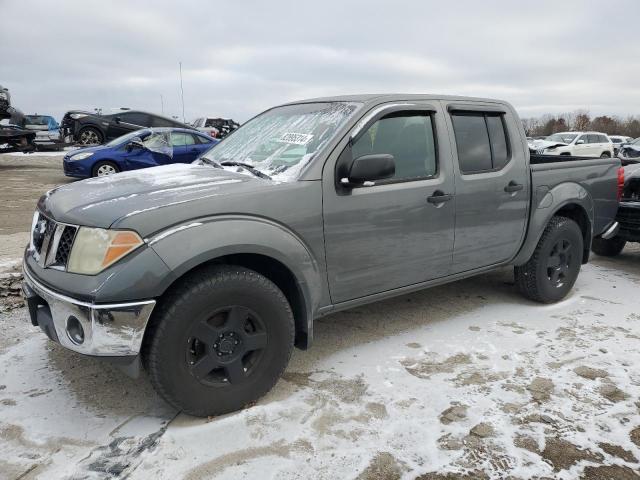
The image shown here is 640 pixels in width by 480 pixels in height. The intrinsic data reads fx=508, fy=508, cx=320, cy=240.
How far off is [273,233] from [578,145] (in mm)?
25541

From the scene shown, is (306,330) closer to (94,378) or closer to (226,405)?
(226,405)

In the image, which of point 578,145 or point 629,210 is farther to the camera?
point 578,145

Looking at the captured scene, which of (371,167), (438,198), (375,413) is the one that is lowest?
(375,413)

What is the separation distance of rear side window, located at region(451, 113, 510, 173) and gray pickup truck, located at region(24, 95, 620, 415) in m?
0.01

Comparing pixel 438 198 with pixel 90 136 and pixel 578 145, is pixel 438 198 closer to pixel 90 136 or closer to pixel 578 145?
pixel 90 136

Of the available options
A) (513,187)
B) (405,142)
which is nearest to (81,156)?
(405,142)

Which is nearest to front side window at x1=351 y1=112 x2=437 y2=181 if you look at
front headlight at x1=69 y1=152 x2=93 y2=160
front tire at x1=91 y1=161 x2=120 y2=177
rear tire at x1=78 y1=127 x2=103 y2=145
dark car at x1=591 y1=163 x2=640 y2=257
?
dark car at x1=591 y1=163 x2=640 y2=257

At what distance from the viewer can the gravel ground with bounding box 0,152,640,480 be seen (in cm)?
238

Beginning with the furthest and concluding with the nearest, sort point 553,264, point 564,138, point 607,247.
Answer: point 564,138 → point 607,247 → point 553,264

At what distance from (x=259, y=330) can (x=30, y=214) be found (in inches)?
255

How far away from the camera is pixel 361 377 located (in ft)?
10.5

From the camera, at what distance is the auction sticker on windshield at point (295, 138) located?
324 centimetres

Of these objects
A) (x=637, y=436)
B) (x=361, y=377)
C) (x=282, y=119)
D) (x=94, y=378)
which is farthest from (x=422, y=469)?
(x=282, y=119)

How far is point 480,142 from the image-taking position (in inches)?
155
